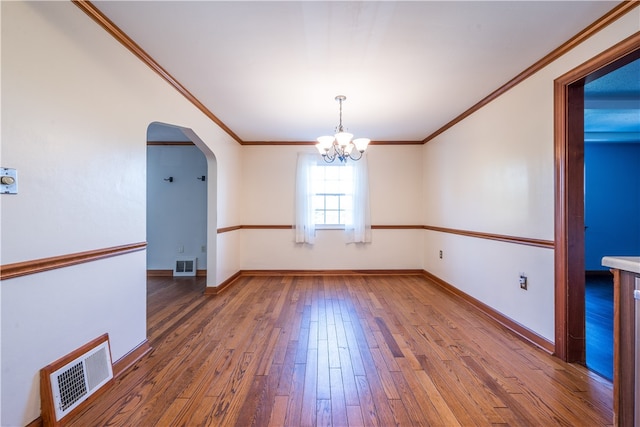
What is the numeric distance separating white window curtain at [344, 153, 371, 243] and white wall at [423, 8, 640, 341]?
4.29ft

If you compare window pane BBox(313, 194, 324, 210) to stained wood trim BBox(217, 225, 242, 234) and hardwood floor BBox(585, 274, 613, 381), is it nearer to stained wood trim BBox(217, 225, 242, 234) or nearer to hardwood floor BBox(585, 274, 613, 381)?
stained wood trim BBox(217, 225, 242, 234)

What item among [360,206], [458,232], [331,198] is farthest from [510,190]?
[331,198]

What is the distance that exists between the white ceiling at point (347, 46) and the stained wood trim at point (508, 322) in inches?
90.2

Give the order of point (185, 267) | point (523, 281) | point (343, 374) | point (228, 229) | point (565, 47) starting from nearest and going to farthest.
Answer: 1. point (343, 374)
2. point (565, 47)
3. point (523, 281)
4. point (228, 229)
5. point (185, 267)

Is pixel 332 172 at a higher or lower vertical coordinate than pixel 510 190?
higher

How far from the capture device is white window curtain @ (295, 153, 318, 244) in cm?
463

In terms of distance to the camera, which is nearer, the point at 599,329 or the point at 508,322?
the point at 599,329

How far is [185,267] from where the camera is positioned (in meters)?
4.61

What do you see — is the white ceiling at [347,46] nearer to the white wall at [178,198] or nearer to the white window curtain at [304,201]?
the white window curtain at [304,201]

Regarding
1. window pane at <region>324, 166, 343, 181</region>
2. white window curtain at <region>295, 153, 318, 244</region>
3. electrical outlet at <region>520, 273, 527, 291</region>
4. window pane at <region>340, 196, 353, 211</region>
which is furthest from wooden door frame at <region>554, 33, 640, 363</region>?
white window curtain at <region>295, 153, 318, 244</region>

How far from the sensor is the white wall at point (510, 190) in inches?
83.6

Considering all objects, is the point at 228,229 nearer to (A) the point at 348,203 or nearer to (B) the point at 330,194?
(B) the point at 330,194

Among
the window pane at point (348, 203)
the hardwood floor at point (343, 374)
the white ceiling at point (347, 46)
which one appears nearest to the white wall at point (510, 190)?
the white ceiling at point (347, 46)

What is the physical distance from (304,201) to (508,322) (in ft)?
10.5
